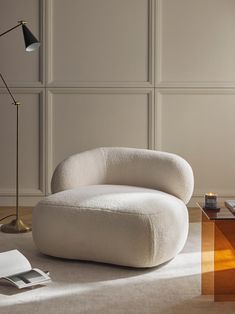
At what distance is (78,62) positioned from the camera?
15.5ft

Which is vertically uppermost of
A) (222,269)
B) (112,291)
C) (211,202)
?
(211,202)

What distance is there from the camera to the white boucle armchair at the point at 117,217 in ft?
9.16

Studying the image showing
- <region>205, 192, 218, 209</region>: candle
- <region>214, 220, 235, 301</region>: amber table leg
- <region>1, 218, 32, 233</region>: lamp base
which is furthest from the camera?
<region>1, 218, 32, 233</region>: lamp base

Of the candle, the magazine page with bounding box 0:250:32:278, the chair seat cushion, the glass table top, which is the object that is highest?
the candle

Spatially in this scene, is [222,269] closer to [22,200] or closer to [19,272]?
[19,272]

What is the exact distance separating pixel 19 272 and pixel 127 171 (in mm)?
1072

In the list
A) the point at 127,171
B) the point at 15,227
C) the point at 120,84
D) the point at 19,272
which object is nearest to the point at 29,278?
the point at 19,272

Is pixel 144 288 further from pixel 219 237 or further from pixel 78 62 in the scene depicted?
pixel 78 62

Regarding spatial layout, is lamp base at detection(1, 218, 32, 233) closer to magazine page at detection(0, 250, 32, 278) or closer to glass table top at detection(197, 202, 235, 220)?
magazine page at detection(0, 250, 32, 278)

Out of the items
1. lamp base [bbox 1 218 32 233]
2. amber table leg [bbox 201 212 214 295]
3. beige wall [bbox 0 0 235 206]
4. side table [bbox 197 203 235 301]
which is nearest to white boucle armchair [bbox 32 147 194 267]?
amber table leg [bbox 201 212 214 295]

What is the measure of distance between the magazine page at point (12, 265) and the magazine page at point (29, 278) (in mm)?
32

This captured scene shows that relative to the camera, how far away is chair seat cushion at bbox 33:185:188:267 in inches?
110

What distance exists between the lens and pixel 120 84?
469cm

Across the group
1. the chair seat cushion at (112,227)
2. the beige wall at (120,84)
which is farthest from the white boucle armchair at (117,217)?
the beige wall at (120,84)
